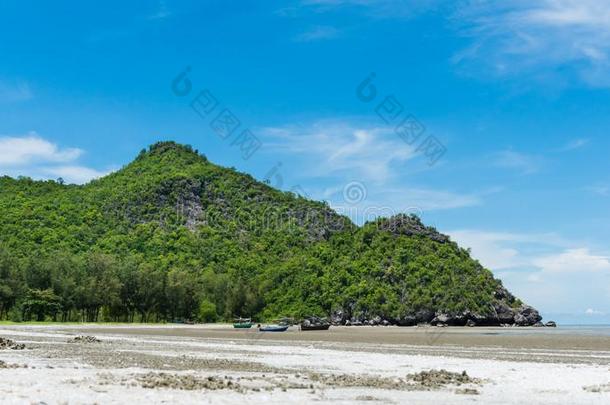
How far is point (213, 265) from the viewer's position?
171m

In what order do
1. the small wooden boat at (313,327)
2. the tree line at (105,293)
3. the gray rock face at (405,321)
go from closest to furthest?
the small wooden boat at (313,327), the tree line at (105,293), the gray rock face at (405,321)

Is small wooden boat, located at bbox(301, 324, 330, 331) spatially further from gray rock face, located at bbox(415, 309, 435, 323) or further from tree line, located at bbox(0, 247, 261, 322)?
gray rock face, located at bbox(415, 309, 435, 323)

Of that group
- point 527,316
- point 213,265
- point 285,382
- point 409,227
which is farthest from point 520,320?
point 285,382

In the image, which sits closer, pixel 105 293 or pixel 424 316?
pixel 105 293

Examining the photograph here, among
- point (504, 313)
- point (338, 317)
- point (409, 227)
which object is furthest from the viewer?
point (409, 227)

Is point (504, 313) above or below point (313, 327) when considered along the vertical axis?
above

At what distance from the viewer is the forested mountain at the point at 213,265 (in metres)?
123

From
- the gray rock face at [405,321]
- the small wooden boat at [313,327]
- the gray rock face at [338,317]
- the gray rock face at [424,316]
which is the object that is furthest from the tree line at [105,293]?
the gray rock face at [424,316]

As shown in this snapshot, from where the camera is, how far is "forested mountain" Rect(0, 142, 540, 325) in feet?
402

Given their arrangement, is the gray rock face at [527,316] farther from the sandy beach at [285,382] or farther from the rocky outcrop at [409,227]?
the sandy beach at [285,382]

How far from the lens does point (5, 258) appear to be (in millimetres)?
106188

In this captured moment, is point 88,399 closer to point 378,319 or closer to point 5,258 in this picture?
point 5,258

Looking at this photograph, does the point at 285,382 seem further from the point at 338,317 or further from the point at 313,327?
the point at 338,317

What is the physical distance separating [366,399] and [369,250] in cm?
16327
